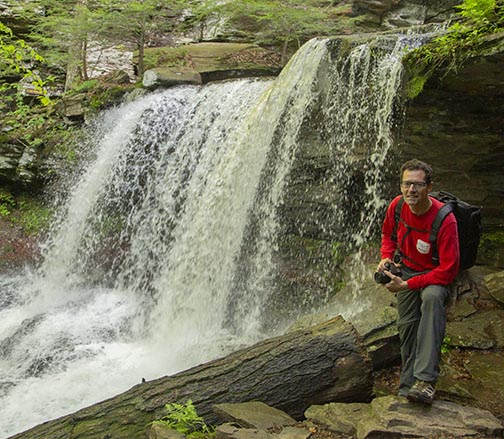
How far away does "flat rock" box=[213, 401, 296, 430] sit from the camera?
3.20 m

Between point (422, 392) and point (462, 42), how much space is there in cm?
381

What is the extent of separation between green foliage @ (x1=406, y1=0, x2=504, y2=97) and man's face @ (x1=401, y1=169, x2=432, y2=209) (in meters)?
2.38

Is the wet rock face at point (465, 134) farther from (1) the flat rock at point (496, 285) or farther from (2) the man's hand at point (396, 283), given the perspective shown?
(2) the man's hand at point (396, 283)

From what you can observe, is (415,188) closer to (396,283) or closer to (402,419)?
(396,283)

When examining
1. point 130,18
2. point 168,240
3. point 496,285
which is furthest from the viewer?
point 130,18

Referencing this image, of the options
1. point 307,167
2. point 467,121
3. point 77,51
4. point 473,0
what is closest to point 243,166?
point 307,167

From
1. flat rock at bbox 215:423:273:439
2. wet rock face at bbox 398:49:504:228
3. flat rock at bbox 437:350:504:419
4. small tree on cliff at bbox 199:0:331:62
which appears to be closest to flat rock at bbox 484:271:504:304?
flat rock at bbox 437:350:504:419

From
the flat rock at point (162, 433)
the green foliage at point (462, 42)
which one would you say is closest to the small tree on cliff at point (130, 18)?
the green foliage at point (462, 42)

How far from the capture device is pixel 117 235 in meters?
9.79

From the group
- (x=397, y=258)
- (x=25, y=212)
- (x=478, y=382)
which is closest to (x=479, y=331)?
(x=478, y=382)

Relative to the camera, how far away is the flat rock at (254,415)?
3203 millimetres

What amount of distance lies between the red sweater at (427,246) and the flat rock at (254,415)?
143cm

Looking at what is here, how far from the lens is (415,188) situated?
3273mm

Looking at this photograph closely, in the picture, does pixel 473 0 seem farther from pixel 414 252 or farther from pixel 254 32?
pixel 254 32
